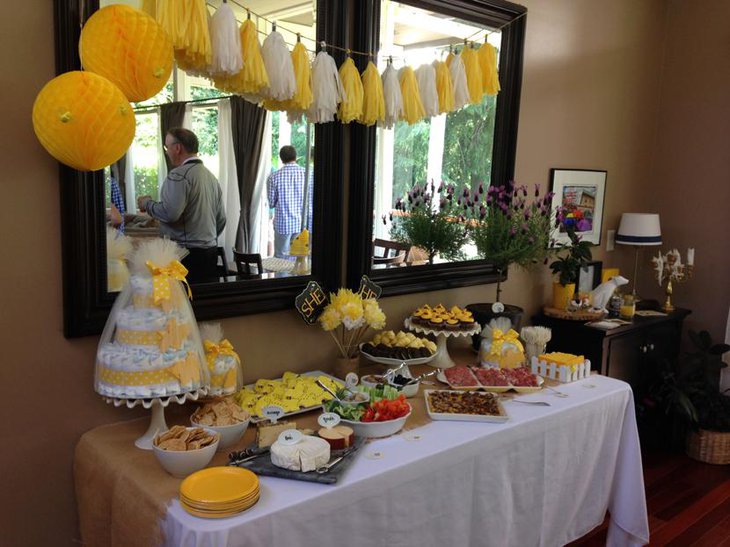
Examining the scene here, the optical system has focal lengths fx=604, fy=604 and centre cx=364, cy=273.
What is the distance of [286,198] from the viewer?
2.03 m

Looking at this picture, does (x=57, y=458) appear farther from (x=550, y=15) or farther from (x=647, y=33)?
(x=647, y=33)

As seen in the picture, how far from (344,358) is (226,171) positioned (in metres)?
0.77

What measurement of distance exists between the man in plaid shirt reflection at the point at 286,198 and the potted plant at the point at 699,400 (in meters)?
2.23

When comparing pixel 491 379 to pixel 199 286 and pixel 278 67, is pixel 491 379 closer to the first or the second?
pixel 199 286

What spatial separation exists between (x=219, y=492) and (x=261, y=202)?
959mm

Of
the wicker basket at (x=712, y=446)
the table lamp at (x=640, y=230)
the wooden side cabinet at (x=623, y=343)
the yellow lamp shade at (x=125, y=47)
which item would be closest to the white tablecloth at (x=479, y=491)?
the wooden side cabinet at (x=623, y=343)

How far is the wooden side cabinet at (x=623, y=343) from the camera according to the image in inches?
111

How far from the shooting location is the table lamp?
339 centimetres

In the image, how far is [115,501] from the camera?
56.7 inches

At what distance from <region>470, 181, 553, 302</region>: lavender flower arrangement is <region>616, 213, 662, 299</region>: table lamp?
1.03 meters

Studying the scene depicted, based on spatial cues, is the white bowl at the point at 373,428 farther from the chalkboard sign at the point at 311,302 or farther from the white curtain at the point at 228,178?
the white curtain at the point at 228,178

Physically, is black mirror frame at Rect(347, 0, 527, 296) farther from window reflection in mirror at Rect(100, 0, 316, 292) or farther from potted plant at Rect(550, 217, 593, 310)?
potted plant at Rect(550, 217, 593, 310)

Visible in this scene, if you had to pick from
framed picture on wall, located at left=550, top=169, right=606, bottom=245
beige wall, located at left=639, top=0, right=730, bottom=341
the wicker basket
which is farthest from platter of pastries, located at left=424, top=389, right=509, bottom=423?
beige wall, located at left=639, top=0, right=730, bottom=341

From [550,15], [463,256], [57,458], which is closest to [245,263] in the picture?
[57,458]
